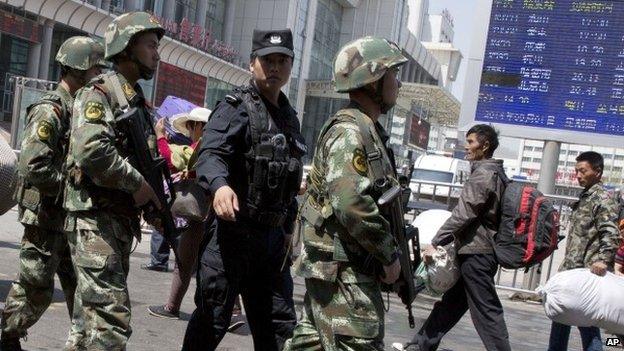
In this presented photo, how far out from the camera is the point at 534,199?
6102 mm

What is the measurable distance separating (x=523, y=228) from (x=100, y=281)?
329cm

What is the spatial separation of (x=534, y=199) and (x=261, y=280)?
2.65 m

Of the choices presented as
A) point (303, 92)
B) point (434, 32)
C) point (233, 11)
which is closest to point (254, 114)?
point (233, 11)

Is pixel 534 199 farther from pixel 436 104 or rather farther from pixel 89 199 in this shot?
pixel 436 104

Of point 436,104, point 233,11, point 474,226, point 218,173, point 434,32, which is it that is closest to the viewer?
point 218,173

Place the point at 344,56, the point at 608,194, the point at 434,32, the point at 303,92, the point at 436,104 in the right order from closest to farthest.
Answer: the point at 344,56 → the point at 608,194 → the point at 303,92 → the point at 436,104 → the point at 434,32

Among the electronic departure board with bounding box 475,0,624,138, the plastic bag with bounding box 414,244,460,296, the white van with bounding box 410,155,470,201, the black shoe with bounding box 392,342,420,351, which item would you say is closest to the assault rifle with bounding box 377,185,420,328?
the plastic bag with bounding box 414,244,460,296

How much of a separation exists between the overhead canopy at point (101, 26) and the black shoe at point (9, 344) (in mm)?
25822

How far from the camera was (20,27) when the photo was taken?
3016 cm

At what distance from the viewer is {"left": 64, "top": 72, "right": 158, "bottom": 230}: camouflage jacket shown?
12.3ft

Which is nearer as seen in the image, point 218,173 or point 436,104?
point 218,173

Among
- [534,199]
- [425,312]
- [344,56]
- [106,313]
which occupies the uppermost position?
[344,56]

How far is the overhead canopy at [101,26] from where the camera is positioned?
30719 mm

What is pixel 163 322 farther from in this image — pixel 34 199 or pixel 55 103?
pixel 55 103
